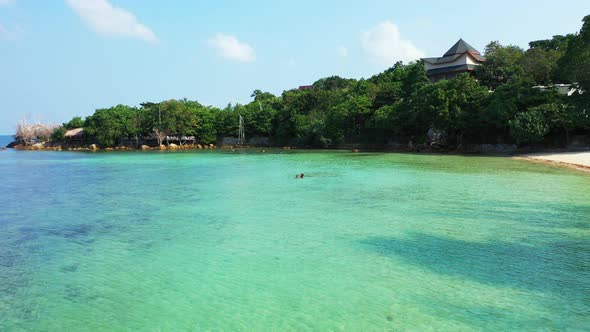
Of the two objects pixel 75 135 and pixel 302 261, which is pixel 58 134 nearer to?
pixel 75 135

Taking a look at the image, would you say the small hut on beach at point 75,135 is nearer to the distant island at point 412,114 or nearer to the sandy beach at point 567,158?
the distant island at point 412,114

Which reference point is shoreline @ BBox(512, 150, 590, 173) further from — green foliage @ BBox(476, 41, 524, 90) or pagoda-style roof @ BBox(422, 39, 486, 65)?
pagoda-style roof @ BBox(422, 39, 486, 65)

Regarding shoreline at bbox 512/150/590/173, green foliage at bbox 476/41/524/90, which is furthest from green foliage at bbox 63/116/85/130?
shoreline at bbox 512/150/590/173

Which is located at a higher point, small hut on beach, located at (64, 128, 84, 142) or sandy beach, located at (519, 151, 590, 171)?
small hut on beach, located at (64, 128, 84, 142)

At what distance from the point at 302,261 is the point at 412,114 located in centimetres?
3309

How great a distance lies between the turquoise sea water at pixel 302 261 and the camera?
19.7 ft

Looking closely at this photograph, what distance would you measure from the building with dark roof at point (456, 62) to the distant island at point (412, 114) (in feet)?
0.48

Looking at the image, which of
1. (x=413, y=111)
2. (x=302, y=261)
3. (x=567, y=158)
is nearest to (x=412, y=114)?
(x=413, y=111)

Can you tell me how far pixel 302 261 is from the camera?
27.9ft

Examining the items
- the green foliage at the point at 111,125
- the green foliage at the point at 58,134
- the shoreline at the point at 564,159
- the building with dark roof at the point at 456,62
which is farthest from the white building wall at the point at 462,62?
the green foliage at the point at 58,134

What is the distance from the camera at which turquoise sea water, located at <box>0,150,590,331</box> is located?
19.7 feet

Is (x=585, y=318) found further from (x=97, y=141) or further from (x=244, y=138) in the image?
(x=97, y=141)

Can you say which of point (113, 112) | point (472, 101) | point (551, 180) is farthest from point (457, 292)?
point (113, 112)

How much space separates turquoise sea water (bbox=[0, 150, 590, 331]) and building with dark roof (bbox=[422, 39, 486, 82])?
30.1 metres
